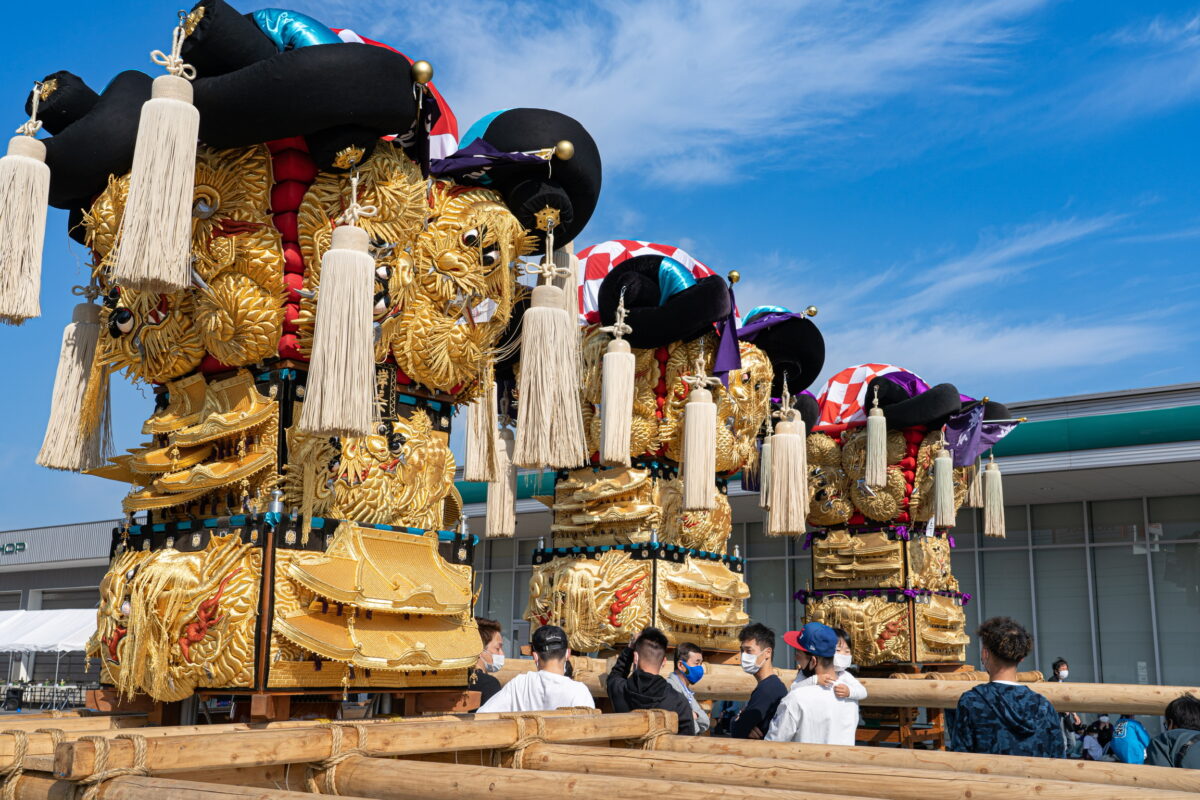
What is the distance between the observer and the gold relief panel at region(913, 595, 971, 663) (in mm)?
11172

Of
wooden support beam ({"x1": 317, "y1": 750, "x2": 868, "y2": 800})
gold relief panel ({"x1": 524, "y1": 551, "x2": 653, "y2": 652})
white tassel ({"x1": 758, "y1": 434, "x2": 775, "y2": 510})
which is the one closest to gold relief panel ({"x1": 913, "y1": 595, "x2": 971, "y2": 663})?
white tassel ({"x1": 758, "y1": 434, "x2": 775, "y2": 510})

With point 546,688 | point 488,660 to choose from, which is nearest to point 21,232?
point 546,688

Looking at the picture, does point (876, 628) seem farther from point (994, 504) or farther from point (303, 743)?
point (303, 743)

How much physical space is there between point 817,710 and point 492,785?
2052 mm

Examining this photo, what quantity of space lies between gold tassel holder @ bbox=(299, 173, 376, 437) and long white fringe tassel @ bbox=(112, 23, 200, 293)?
54cm

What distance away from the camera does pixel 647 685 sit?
5445 millimetres

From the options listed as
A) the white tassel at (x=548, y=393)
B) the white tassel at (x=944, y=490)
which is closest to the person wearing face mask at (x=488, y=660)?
the white tassel at (x=548, y=393)

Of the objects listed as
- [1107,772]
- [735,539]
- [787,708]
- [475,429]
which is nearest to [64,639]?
[735,539]

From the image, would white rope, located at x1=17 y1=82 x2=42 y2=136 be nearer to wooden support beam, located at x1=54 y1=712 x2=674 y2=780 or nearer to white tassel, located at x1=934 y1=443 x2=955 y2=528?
wooden support beam, located at x1=54 y1=712 x2=674 y2=780

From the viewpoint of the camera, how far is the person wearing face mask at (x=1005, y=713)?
12.9 ft

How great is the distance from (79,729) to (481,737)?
1.63m

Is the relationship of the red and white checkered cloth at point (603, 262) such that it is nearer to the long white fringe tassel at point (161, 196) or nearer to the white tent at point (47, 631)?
the long white fringe tassel at point (161, 196)

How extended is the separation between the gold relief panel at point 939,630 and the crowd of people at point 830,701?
19.4ft

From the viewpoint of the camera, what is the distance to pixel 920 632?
1115cm
